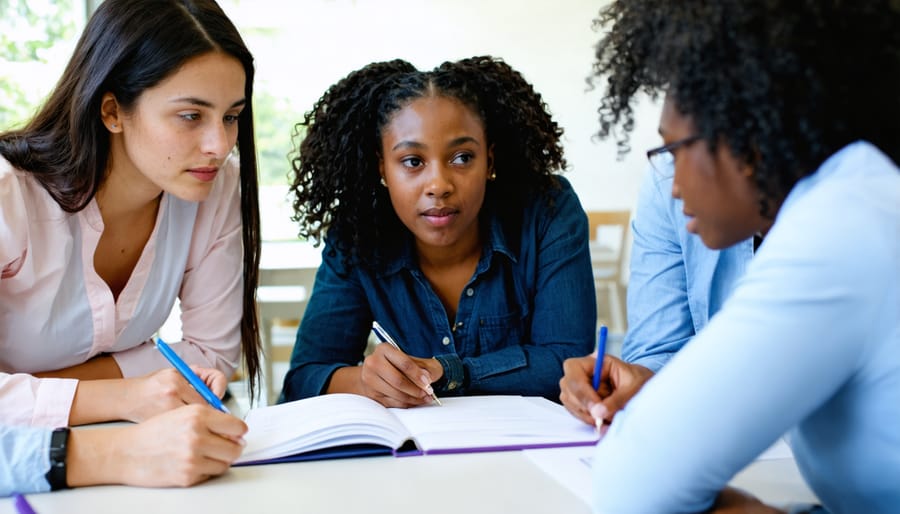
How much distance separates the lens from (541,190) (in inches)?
76.3

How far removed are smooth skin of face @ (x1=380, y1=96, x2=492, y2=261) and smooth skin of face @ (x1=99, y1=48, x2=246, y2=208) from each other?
325 millimetres

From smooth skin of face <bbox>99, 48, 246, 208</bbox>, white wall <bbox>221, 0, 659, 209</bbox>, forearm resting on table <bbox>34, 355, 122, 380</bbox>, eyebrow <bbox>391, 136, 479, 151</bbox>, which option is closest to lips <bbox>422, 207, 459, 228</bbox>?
eyebrow <bbox>391, 136, 479, 151</bbox>

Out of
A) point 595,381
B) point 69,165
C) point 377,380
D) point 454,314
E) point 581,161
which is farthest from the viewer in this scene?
point 581,161

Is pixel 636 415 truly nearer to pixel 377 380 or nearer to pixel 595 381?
pixel 595 381

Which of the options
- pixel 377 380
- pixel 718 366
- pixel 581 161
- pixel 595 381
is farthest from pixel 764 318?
pixel 581 161

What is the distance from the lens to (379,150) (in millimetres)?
1955

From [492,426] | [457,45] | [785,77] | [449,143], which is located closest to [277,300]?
[449,143]

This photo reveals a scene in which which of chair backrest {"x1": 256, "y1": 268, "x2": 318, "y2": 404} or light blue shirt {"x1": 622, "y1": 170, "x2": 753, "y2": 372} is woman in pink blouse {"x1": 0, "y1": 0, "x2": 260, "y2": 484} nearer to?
light blue shirt {"x1": 622, "y1": 170, "x2": 753, "y2": 372}

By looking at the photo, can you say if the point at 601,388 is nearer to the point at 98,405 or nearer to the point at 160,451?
the point at 160,451

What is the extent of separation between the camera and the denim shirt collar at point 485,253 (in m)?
1.89

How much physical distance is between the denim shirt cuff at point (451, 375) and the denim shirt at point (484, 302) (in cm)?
17

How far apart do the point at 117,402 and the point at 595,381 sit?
73 cm

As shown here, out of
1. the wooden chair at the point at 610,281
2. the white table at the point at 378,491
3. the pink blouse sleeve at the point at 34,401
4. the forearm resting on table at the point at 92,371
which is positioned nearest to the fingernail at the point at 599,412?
the white table at the point at 378,491

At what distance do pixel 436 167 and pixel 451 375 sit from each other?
413 mm
